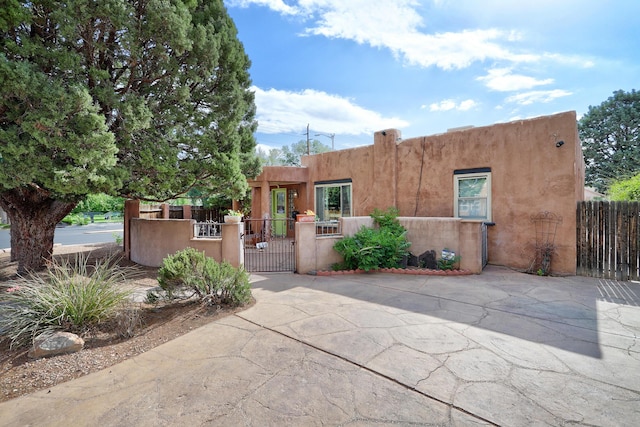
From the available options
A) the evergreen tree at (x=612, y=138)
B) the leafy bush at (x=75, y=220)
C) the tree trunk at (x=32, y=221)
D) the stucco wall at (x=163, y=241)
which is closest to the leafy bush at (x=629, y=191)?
the stucco wall at (x=163, y=241)

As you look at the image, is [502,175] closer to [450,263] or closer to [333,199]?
[450,263]

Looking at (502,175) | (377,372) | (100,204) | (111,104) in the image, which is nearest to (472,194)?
(502,175)

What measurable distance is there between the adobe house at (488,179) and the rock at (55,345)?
27.6 ft

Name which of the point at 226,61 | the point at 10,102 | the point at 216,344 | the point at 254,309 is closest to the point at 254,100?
the point at 226,61

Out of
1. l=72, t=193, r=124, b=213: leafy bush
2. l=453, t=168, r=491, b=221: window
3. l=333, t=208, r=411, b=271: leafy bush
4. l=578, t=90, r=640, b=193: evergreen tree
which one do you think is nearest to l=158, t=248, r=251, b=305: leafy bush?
l=333, t=208, r=411, b=271: leafy bush

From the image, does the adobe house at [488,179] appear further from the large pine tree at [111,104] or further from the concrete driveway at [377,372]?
the large pine tree at [111,104]

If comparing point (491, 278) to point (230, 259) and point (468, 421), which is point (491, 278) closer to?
point (468, 421)

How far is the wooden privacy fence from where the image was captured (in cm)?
660

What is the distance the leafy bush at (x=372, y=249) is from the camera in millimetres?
7289

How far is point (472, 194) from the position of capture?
8656mm

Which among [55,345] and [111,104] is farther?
[111,104]

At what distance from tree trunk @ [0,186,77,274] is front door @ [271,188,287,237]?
7.77 meters

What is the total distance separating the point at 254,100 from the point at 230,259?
4504 millimetres

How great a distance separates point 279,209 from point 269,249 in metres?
4.23
